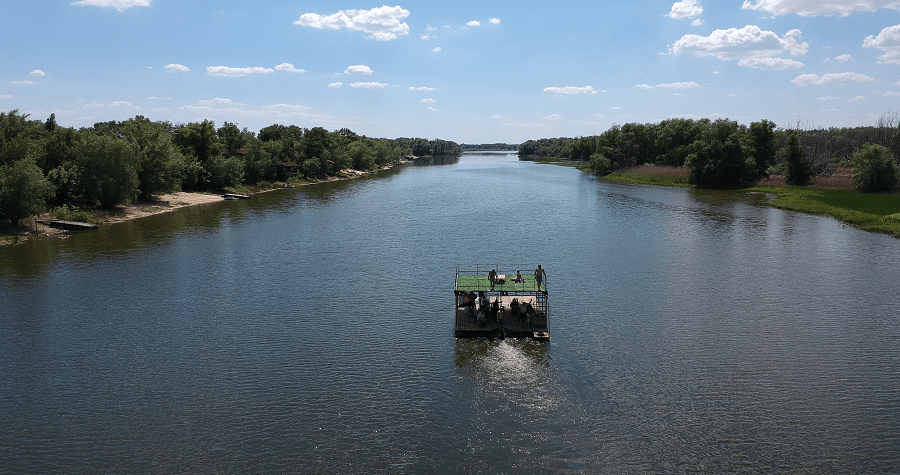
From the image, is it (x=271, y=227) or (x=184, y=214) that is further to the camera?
(x=184, y=214)

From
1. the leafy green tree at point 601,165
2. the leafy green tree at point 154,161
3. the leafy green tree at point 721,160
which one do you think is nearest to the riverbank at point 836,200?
the leafy green tree at point 721,160

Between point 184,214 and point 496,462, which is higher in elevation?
point 184,214

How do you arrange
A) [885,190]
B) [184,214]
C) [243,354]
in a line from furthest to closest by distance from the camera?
[885,190] < [184,214] < [243,354]

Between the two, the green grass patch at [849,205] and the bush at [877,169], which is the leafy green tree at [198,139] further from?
the bush at [877,169]

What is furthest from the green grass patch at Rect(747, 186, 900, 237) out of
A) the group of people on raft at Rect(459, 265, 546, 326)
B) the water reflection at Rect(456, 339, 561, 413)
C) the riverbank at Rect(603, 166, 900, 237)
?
the water reflection at Rect(456, 339, 561, 413)

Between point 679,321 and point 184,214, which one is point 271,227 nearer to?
point 184,214

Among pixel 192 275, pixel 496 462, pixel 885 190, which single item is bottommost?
pixel 496 462

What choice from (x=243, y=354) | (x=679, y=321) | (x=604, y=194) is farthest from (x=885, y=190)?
(x=243, y=354)
